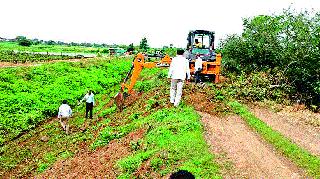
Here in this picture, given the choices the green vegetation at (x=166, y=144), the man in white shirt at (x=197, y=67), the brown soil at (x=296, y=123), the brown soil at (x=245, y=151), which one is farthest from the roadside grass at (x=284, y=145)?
the man in white shirt at (x=197, y=67)

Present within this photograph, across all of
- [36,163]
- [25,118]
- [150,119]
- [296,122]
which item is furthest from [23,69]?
[296,122]

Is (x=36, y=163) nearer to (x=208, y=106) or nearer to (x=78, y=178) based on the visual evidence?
(x=78, y=178)

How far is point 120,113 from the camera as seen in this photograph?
21.3 meters

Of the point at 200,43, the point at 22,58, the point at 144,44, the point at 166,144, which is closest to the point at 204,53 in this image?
the point at 200,43

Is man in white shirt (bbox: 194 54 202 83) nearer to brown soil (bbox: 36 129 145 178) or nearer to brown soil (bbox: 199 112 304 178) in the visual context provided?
brown soil (bbox: 199 112 304 178)

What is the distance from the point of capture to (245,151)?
11.8 meters

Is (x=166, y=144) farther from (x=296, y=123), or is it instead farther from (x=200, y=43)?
(x=200, y=43)

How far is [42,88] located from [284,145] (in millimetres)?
21878

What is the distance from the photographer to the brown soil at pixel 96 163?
13.0 meters

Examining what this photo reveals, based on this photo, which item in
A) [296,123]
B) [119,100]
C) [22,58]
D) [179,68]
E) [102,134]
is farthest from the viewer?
[22,58]

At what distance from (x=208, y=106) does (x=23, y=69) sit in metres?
22.5

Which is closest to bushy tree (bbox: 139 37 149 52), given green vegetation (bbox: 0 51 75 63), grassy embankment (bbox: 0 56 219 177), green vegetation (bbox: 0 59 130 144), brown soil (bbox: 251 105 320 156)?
green vegetation (bbox: 0 51 75 63)

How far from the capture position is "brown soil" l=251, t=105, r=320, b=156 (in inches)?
545

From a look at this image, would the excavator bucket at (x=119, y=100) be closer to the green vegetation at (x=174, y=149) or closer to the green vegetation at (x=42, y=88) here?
the green vegetation at (x=42, y=88)
